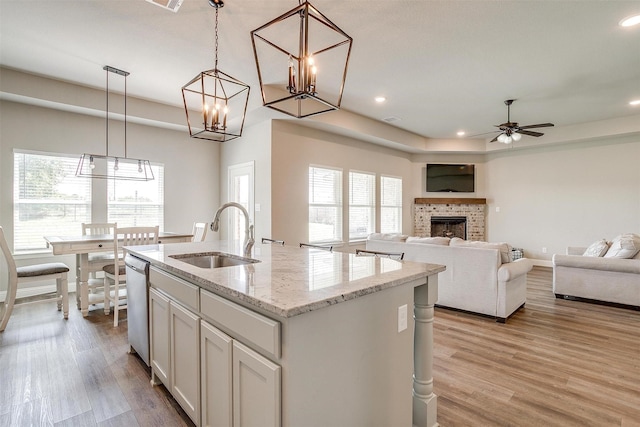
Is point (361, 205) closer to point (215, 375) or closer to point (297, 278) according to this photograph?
point (297, 278)

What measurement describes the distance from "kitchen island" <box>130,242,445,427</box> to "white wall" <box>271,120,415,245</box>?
10.1 ft

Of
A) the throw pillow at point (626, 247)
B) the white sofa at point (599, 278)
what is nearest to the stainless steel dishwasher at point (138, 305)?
the white sofa at point (599, 278)

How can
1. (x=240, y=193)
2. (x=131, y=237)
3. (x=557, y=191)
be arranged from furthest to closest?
(x=557, y=191)
(x=240, y=193)
(x=131, y=237)

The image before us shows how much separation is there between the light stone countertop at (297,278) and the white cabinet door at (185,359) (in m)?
0.23

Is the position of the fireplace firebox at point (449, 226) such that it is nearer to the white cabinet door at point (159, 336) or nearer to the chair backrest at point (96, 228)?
the chair backrest at point (96, 228)

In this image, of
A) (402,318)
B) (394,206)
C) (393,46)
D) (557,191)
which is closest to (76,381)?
(402,318)

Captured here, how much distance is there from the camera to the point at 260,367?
48.6 inches

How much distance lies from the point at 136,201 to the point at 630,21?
22.0 ft

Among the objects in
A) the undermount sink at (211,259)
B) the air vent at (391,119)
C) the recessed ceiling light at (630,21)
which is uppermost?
the air vent at (391,119)

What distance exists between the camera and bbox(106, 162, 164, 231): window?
520 centimetres

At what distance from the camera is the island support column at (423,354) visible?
5.97 ft

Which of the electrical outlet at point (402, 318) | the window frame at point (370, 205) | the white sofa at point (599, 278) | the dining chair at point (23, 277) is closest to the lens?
the electrical outlet at point (402, 318)

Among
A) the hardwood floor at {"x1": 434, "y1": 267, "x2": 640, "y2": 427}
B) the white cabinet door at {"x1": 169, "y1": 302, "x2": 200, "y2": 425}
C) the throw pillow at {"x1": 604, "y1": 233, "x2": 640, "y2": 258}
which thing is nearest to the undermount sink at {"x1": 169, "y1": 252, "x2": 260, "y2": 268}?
the white cabinet door at {"x1": 169, "y1": 302, "x2": 200, "y2": 425}

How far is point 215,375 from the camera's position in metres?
1.55
